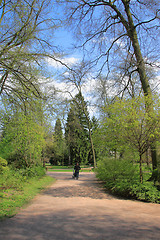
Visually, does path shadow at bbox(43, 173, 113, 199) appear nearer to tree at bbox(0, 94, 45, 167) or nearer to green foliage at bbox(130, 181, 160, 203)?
green foliage at bbox(130, 181, 160, 203)

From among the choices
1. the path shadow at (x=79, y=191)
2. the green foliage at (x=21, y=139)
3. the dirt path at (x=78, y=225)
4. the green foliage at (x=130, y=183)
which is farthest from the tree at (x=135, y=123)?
the green foliage at (x=21, y=139)

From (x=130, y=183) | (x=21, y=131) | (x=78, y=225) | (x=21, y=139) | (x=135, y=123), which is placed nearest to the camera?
(x=78, y=225)

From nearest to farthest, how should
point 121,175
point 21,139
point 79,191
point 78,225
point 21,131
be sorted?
point 78,225
point 121,175
point 79,191
point 21,131
point 21,139

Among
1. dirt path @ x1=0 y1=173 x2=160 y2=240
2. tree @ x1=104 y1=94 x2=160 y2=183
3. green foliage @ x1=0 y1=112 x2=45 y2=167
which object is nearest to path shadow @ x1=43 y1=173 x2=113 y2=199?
tree @ x1=104 y1=94 x2=160 y2=183

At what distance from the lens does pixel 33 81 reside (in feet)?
30.8

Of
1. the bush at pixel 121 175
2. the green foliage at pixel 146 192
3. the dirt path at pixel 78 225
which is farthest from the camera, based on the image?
the bush at pixel 121 175

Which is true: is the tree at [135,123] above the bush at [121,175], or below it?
above

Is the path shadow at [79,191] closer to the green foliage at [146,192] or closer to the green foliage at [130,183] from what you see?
the green foliage at [130,183]

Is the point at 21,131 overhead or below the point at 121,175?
overhead

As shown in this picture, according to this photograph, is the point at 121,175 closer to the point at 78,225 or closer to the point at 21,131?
the point at 78,225

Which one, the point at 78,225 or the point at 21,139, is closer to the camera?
the point at 78,225

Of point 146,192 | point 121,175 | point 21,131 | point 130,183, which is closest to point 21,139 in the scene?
point 21,131

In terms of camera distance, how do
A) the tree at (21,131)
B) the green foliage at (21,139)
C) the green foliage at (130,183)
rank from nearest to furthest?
the green foliage at (130,183)
the tree at (21,131)
the green foliage at (21,139)

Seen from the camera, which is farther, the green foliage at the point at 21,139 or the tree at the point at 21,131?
the green foliage at the point at 21,139
